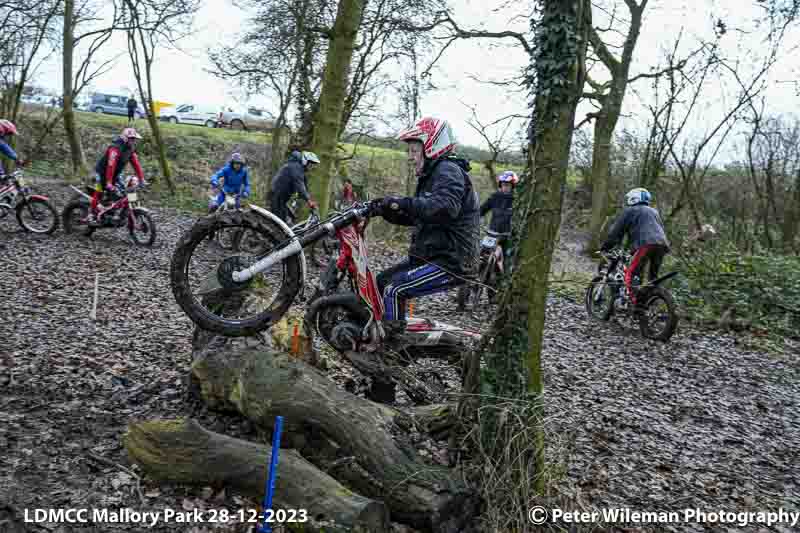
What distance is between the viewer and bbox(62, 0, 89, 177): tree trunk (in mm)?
17234

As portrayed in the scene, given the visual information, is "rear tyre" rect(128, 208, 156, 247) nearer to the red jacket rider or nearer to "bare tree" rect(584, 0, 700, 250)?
the red jacket rider

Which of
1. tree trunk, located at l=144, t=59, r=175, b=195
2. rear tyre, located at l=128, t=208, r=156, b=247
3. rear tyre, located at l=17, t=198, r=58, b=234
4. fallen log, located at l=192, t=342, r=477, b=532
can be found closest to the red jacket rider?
rear tyre, located at l=128, t=208, r=156, b=247

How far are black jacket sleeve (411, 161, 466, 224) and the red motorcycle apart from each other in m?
8.58

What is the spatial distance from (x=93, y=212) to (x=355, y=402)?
9.36 metres

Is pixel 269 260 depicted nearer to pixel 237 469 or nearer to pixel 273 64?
pixel 237 469

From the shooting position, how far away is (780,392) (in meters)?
7.43

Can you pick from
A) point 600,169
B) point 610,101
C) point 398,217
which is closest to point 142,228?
point 398,217

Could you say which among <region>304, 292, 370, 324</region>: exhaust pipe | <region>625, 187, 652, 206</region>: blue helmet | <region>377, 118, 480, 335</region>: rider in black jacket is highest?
<region>625, 187, 652, 206</region>: blue helmet

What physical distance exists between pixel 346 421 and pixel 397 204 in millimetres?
1551

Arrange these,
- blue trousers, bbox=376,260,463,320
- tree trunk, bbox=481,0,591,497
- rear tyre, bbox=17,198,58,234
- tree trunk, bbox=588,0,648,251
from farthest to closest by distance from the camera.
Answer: tree trunk, bbox=588,0,648,251, rear tyre, bbox=17,198,58,234, blue trousers, bbox=376,260,463,320, tree trunk, bbox=481,0,591,497

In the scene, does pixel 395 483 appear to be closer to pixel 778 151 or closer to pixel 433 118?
pixel 433 118

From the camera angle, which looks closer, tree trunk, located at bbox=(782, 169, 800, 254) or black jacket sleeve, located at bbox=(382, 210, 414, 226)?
black jacket sleeve, located at bbox=(382, 210, 414, 226)

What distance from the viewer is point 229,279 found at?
4504 millimetres

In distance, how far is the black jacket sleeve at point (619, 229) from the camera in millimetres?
9609
